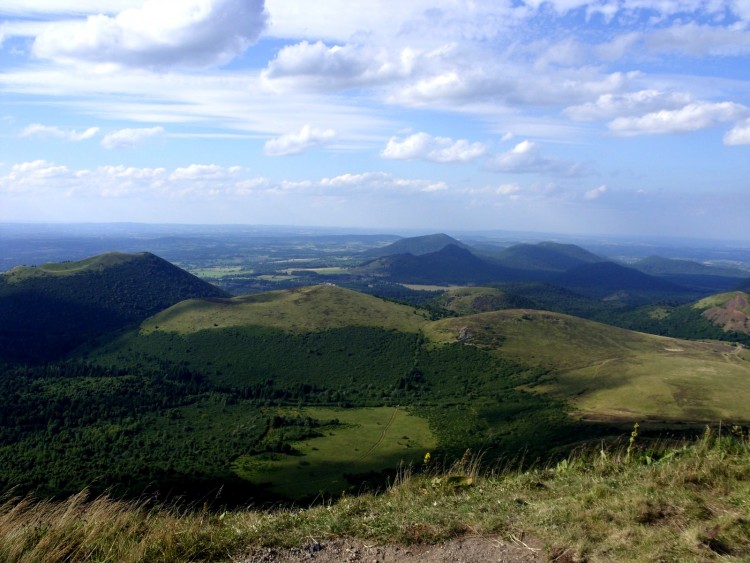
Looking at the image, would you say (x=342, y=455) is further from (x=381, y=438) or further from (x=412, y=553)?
(x=412, y=553)

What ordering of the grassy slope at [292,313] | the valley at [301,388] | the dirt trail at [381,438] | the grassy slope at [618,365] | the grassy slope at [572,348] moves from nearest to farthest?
1. the valley at [301,388]
2. the dirt trail at [381,438]
3. the grassy slope at [618,365]
4. the grassy slope at [572,348]
5. the grassy slope at [292,313]

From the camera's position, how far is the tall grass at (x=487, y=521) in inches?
262

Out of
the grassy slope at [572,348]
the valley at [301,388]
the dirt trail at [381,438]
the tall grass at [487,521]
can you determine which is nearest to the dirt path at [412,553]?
the tall grass at [487,521]

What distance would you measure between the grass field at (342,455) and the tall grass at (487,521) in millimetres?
51516

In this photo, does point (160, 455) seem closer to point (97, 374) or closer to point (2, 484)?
point (2, 484)

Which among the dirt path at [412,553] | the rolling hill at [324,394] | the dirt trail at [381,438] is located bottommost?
the dirt trail at [381,438]

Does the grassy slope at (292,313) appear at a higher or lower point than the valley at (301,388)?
higher

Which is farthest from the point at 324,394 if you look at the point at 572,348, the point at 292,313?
the point at 572,348

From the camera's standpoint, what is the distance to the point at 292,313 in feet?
483

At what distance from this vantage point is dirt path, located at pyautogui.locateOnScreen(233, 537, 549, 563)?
678 cm

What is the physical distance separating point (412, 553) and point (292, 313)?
142710 millimetres

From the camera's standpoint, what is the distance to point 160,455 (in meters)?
71.0

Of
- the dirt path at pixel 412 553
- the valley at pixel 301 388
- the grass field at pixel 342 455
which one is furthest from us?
the valley at pixel 301 388

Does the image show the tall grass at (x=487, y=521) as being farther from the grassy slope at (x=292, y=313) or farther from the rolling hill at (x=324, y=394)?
the grassy slope at (x=292, y=313)
